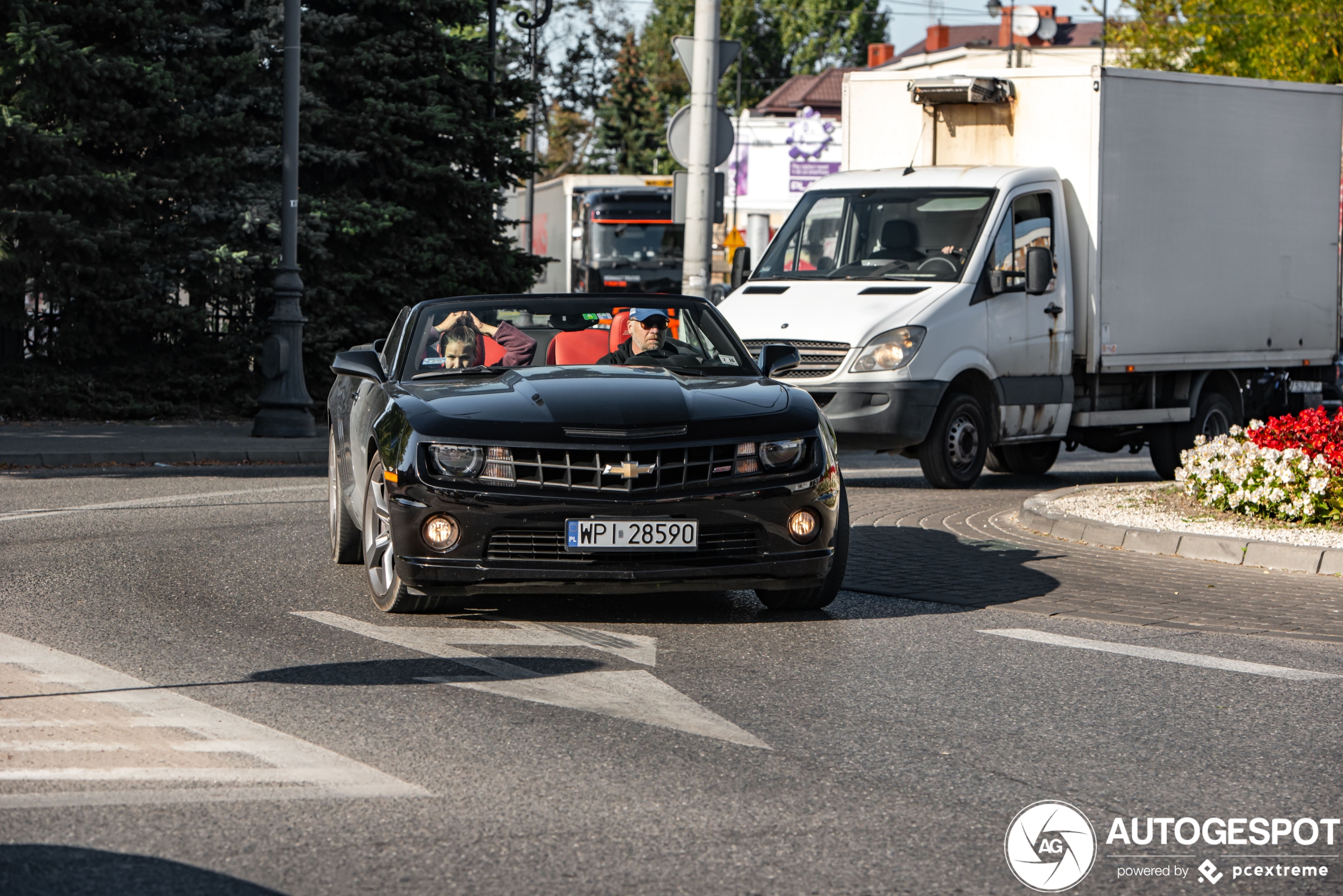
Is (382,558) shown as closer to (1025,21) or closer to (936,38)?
(1025,21)

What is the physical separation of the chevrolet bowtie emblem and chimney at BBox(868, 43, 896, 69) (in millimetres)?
88361

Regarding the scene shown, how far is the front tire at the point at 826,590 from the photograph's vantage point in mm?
7820

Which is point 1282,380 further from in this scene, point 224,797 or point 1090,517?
point 224,797

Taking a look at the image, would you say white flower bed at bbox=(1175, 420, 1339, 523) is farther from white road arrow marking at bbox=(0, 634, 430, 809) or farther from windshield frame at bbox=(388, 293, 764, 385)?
white road arrow marking at bbox=(0, 634, 430, 809)

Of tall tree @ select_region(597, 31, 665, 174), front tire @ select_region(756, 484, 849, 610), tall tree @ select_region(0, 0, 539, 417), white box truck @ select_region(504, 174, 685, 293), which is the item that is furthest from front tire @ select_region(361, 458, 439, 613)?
tall tree @ select_region(597, 31, 665, 174)

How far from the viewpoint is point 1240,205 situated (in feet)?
51.5

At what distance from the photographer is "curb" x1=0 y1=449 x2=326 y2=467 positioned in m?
15.5

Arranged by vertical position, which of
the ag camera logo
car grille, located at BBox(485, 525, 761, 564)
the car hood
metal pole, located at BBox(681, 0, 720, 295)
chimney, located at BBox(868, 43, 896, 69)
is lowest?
the ag camera logo

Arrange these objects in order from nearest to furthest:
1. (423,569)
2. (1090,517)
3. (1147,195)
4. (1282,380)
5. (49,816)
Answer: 1. (49,816)
2. (423,569)
3. (1090,517)
4. (1147,195)
5. (1282,380)

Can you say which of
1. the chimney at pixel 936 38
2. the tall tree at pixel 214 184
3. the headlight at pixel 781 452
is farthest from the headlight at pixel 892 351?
the chimney at pixel 936 38

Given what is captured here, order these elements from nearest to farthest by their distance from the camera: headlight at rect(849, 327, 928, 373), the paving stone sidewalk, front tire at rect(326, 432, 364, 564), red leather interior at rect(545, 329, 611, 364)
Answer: red leather interior at rect(545, 329, 611, 364), front tire at rect(326, 432, 364, 564), headlight at rect(849, 327, 928, 373), the paving stone sidewalk

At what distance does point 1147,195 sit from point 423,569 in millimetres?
9410

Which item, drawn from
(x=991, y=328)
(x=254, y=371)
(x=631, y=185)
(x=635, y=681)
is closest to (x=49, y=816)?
(x=635, y=681)

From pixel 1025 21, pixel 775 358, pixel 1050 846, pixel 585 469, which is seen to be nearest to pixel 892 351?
pixel 775 358
